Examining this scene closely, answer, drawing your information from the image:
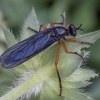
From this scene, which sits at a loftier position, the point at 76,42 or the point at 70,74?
the point at 76,42

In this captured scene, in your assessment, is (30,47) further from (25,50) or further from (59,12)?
(59,12)

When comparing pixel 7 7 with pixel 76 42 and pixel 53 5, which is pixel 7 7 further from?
pixel 76 42

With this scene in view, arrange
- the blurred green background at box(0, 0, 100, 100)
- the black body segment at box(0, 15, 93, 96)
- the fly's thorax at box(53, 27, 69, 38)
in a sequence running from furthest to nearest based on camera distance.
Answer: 1. the blurred green background at box(0, 0, 100, 100)
2. the fly's thorax at box(53, 27, 69, 38)
3. the black body segment at box(0, 15, 93, 96)

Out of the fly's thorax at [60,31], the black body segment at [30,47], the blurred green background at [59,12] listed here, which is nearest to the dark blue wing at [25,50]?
the black body segment at [30,47]

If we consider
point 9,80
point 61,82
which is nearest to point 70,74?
point 61,82

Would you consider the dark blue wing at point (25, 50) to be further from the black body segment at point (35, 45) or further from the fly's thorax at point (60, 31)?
the fly's thorax at point (60, 31)

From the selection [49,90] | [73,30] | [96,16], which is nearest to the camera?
[49,90]

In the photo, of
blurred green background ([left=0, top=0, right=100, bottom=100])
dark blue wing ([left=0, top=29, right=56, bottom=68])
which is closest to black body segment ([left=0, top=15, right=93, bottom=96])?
dark blue wing ([left=0, top=29, right=56, bottom=68])

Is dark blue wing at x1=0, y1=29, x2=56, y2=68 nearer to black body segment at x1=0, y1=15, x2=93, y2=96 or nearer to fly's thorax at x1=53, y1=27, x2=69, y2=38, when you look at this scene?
black body segment at x1=0, y1=15, x2=93, y2=96
